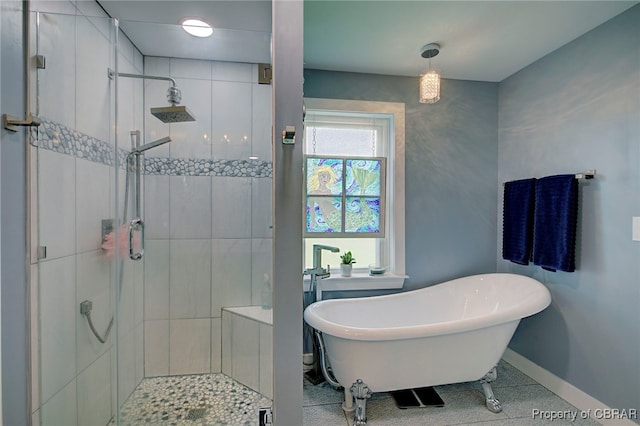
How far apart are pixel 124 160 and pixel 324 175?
1319 millimetres

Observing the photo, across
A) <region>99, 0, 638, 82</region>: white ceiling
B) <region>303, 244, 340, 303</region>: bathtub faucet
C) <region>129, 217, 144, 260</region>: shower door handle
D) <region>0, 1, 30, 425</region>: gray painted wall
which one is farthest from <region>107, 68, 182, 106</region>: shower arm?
<region>303, 244, 340, 303</region>: bathtub faucet

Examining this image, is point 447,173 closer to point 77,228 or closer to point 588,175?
point 588,175

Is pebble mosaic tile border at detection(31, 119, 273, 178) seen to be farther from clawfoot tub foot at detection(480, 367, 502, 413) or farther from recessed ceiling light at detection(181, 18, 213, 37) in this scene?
clawfoot tub foot at detection(480, 367, 502, 413)

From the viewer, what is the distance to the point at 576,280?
6.48 ft

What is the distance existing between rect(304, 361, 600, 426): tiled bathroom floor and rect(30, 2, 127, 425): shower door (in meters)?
1.09

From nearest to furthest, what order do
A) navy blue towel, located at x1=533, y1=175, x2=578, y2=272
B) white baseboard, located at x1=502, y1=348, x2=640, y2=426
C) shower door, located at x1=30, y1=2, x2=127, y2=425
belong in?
shower door, located at x1=30, y1=2, x2=127, y2=425 → white baseboard, located at x1=502, y1=348, x2=640, y2=426 → navy blue towel, located at x1=533, y1=175, x2=578, y2=272

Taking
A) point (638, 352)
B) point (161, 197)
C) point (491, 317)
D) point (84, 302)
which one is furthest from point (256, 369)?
point (638, 352)

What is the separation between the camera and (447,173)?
101 inches

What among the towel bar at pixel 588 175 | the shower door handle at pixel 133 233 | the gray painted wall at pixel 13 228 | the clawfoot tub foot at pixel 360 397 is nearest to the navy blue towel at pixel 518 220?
the towel bar at pixel 588 175

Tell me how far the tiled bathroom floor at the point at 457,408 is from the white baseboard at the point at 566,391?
0.12 ft

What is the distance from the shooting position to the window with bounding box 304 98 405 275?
2.40 meters

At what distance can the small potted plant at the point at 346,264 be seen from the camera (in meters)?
2.41

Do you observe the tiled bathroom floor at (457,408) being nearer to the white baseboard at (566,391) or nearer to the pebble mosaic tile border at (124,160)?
the white baseboard at (566,391)

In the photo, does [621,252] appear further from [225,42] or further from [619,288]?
[225,42]
